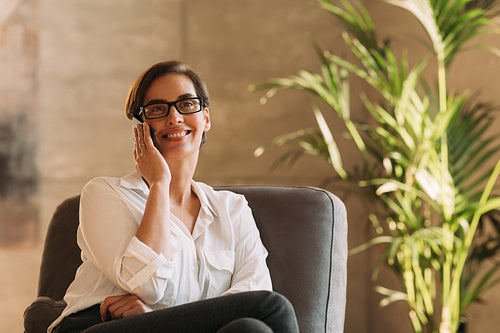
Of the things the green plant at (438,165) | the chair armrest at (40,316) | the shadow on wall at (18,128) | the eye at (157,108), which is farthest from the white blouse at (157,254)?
the shadow on wall at (18,128)

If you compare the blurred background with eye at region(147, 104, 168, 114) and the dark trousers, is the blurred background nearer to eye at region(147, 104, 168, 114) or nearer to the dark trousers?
eye at region(147, 104, 168, 114)

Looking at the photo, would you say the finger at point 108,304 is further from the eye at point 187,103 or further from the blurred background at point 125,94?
Result: the blurred background at point 125,94

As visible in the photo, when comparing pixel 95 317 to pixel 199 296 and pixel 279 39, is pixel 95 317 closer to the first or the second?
pixel 199 296

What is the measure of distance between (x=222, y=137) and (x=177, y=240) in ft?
6.65

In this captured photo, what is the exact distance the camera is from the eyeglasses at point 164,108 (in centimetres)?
191

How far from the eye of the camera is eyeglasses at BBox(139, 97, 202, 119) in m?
1.91

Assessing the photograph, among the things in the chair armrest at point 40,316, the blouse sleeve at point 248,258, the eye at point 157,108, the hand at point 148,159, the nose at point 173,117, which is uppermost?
the eye at point 157,108

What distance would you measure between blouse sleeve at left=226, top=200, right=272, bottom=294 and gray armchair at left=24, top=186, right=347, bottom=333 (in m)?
0.08

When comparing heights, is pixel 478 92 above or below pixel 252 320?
above

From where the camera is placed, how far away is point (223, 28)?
378cm

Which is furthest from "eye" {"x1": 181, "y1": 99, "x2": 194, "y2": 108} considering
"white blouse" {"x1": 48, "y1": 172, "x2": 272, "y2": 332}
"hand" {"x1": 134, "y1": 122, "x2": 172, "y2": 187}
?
"white blouse" {"x1": 48, "y1": 172, "x2": 272, "y2": 332}

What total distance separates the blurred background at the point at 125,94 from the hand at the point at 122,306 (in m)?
1.94

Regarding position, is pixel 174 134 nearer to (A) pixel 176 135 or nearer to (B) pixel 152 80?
(A) pixel 176 135

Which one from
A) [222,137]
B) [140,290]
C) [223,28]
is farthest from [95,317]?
[223,28]
